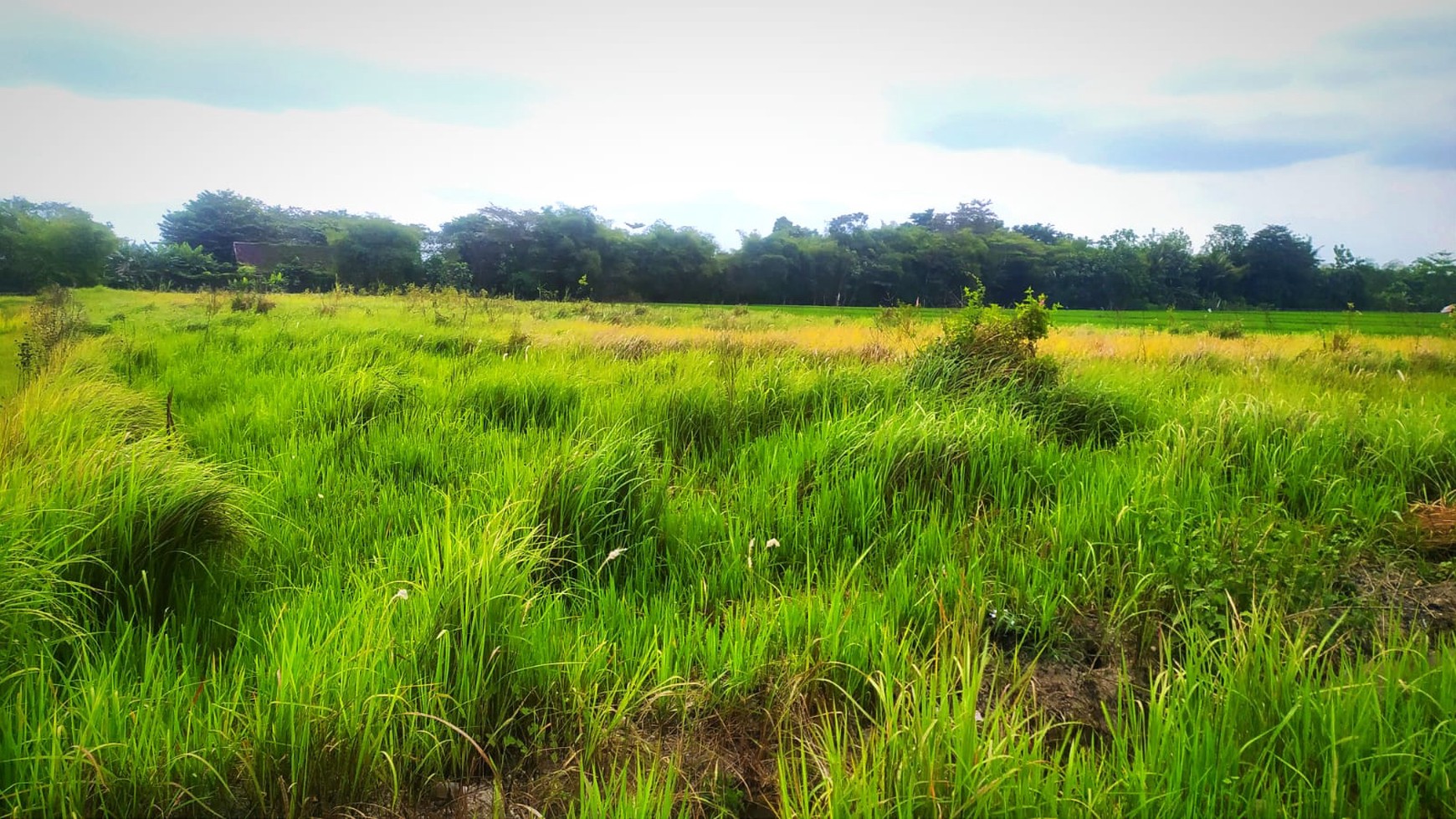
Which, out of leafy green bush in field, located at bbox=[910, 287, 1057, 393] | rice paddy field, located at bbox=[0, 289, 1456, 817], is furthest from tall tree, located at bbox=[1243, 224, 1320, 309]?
rice paddy field, located at bbox=[0, 289, 1456, 817]

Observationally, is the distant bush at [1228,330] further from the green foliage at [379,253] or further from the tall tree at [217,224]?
the green foliage at [379,253]

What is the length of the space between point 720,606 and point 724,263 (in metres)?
51.5

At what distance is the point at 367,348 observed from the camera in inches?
258

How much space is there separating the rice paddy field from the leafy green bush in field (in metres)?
0.45

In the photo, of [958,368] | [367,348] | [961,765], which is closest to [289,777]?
[961,765]

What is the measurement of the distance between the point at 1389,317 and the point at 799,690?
11969 mm

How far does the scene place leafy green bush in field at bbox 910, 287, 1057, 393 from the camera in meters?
4.75

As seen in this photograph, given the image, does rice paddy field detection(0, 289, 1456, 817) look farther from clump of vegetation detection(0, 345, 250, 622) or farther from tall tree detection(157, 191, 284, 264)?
tall tree detection(157, 191, 284, 264)

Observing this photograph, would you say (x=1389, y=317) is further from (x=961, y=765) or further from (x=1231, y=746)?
(x=961, y=765)

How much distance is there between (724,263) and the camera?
51.8 metres

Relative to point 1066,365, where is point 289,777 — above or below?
below

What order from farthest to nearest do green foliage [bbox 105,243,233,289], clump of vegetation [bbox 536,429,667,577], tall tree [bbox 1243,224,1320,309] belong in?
tall tree [bbox 1243,224,1320,309]
green foliage [bbox 105,243,233,289]
clump of vegetation [bbox 536,429,667,577]

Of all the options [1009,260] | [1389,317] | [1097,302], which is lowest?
[1389,317]

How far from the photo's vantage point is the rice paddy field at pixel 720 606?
1268 millimetres
